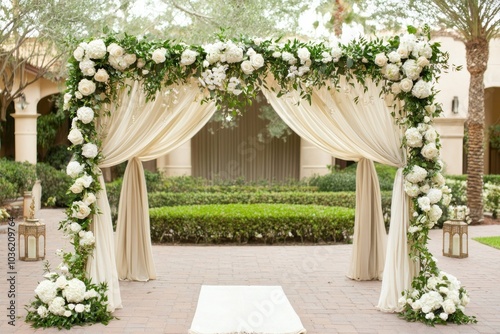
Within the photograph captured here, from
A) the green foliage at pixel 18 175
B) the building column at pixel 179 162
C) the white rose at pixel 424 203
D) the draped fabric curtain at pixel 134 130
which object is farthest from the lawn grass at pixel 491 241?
the green foliage at pixel 18 175

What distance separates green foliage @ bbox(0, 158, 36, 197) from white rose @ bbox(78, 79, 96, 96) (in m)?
8.78

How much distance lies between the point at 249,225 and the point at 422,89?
17.4 feet

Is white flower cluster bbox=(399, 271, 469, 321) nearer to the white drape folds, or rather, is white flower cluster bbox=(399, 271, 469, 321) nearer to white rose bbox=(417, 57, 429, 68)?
the white drape folds

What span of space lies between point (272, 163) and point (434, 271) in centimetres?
1551

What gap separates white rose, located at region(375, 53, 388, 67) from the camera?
6.20m

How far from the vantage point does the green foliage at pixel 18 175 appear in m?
14.3

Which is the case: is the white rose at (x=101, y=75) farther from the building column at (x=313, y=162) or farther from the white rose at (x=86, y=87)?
the building column at (x=313, y=162)

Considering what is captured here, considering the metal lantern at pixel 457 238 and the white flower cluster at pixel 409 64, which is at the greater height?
the white flower cluster at pixel 409 64

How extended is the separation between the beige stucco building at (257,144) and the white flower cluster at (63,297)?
1122 centimetres

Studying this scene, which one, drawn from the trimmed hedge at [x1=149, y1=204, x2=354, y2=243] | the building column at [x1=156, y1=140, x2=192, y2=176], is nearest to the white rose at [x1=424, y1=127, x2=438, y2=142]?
the trimmed hedge at [x1=149, y1=204, x2=354, y2=243]

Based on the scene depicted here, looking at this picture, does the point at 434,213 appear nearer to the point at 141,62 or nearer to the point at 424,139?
the point at 424,139

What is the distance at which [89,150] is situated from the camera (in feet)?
20.3

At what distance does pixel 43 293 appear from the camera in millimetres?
5914

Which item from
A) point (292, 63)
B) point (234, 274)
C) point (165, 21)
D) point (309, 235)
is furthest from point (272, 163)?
point (292, 63)
